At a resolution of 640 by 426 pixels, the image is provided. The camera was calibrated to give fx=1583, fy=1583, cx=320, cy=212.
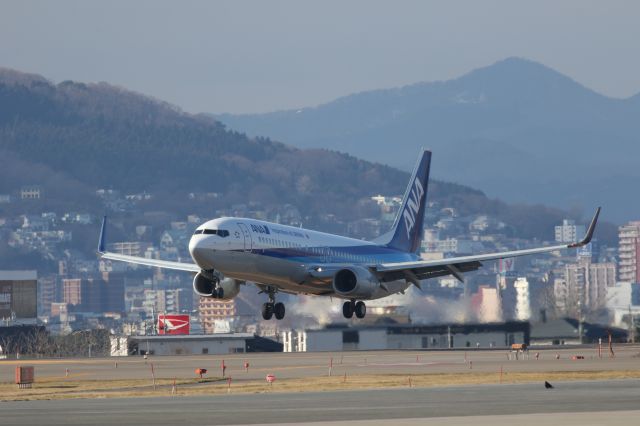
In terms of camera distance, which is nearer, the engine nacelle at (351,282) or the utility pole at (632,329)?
the engine nacelle at (351,282)

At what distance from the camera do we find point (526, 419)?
54562 millimetres

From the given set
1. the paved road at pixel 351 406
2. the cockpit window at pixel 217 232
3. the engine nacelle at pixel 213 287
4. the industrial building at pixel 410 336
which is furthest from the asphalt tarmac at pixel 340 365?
the industrial building at pixel 410 336

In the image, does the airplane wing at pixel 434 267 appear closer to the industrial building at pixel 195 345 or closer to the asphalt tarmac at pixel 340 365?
the asphalt tarmac at pixel 340 365

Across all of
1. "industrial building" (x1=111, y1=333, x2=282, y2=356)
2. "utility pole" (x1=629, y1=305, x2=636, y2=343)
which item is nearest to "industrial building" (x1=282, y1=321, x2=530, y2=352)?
"industrial building" (x1=111, y1=333, x2=282, y2=356)

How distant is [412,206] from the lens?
107 m

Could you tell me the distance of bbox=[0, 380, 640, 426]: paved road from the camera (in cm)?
5678

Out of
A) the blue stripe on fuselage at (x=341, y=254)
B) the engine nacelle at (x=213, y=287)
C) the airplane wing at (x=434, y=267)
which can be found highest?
the blue stripe on fuselage at (x=341, y=254)

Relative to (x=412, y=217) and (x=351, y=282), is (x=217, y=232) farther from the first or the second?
(x=412, y=217)

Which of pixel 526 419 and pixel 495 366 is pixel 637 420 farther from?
pixel 495 366

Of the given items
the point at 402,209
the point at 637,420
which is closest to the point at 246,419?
the point at 637,420

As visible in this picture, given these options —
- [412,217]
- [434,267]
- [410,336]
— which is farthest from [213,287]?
[410,336]

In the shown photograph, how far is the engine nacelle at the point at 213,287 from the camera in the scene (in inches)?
3359

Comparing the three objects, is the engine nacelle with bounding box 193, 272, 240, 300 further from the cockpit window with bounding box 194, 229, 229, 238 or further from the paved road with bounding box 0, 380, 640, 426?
the paved road with bounding box 0, 380, 640, 426

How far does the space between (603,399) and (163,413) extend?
17228mm
